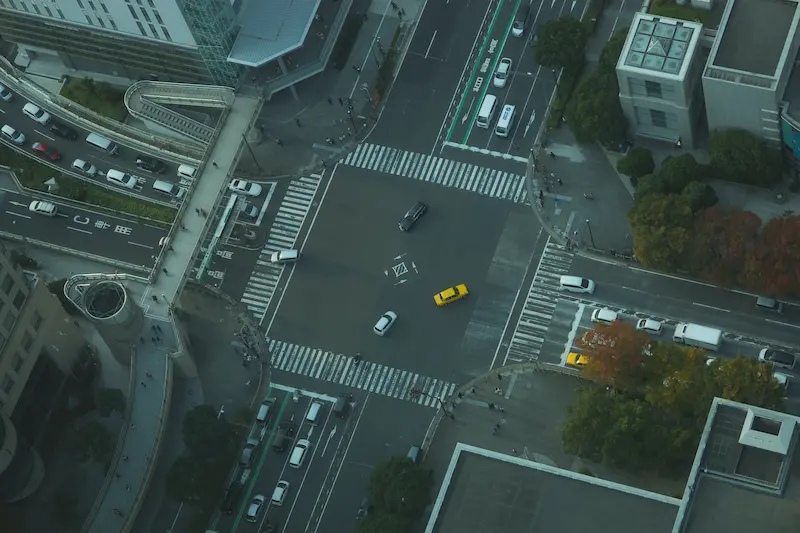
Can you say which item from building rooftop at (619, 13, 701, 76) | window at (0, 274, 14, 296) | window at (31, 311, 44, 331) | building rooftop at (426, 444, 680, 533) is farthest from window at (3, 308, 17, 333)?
building rooftop at (619, 13, 701, 76)

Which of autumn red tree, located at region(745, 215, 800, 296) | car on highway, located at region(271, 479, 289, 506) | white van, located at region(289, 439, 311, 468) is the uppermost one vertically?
autumn red tree, located at region(745, 215, 800, 296)

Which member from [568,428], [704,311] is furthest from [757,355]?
[568,428]

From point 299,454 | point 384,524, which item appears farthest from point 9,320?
point 384,524

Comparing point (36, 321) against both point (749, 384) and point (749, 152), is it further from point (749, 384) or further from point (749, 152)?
point (749, 152)

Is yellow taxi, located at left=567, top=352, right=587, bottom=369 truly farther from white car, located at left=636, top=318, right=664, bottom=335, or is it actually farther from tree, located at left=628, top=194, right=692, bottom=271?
tree, located at left=628, top=194, right=692, bottom=271

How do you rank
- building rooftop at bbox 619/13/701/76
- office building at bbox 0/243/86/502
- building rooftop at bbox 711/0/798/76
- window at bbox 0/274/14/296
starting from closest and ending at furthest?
window at bbox 0/274/14/296 < office building at bbox 0/243/86/502 < building rooftop at bbox 711/0/798/76 < building rooftop at bbox 619/13/701/76

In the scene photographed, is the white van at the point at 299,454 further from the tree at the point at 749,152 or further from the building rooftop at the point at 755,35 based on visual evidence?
the building rooftop at the point at 755,35
